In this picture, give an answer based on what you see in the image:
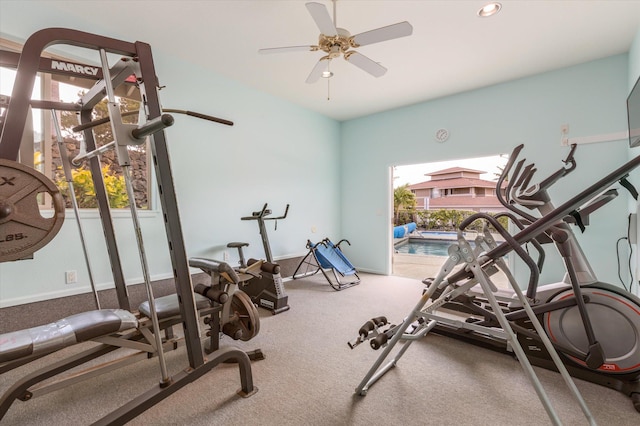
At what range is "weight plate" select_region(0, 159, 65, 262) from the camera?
109 centimetres

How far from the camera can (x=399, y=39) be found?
9.62 ft

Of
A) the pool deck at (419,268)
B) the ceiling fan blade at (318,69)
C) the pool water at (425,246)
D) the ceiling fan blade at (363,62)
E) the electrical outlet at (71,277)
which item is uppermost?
the ceiling fan blade at (318,69)

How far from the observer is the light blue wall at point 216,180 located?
2480 mm

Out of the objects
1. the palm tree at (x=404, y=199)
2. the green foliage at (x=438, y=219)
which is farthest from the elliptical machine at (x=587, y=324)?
the palm tree at (x=404, y=199)

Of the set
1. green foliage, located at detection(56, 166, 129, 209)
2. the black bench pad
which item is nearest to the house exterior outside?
green foliage, located at detection(56, 166, 129, 209)

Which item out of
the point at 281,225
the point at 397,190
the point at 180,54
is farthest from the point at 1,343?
the point at 397,190

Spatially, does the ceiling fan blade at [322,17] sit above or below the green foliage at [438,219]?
above

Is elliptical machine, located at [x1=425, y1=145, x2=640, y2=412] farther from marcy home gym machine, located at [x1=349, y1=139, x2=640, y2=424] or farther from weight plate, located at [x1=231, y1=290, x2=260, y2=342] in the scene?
weight plate, located at [x1=231, y1=290, x2=260, y2=342]

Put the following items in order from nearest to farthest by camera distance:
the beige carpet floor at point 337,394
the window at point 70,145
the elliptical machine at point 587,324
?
the beige carpet floor at point 337,394 → the elliptical machine at point 587,324 → the window at point 70,145

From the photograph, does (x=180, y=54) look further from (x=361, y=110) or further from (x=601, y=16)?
(x=601, y=16)

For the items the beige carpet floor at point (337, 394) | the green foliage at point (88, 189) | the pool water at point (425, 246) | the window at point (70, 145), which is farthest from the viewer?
the pool water at point (425, 246)

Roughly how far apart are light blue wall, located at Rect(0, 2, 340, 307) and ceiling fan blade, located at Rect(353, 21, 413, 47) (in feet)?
7.27

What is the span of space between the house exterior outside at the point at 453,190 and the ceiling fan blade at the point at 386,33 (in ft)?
23.7

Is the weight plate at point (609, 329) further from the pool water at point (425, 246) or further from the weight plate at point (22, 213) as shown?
the pool water at point (425, 246)
